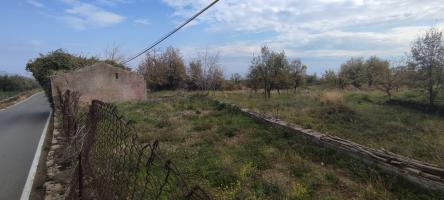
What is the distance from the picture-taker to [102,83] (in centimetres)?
2712

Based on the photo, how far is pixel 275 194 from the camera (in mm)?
5828

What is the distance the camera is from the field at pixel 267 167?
5922 mm

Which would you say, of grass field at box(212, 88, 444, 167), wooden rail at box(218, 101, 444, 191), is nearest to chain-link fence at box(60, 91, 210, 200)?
wooden rail at box(218, 101, 444, 191)

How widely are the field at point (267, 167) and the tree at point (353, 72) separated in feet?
114

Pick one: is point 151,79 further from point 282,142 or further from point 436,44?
point 282,142

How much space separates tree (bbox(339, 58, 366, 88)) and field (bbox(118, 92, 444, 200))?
34719 millimetres

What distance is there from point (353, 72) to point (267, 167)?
43.7 m

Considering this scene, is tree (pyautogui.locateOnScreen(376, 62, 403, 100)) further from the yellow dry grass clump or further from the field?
the field

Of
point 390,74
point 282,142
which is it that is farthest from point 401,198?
point 390,74

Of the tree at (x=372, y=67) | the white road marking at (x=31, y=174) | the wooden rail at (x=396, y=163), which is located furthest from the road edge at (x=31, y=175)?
the tree at (x=372, y=67)

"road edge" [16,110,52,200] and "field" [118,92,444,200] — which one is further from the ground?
"field" [118,92,444,200]

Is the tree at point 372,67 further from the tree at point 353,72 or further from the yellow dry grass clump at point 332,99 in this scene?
the yellow dry grass clump at point 332,99

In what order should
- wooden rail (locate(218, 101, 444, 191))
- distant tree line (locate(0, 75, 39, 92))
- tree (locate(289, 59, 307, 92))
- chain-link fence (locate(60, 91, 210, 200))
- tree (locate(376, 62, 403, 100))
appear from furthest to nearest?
distant tree line (locate(0, 75, 39, 92)) < tree (locate(289, 59, 307, 92)) < tree (locate(376, 62, 403, 100)) < wooden rail (locate(218, 101, 444, 191)) < chain-link fence (locate(60, 91, 210, 200))

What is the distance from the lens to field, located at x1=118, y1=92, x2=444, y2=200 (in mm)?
5922
